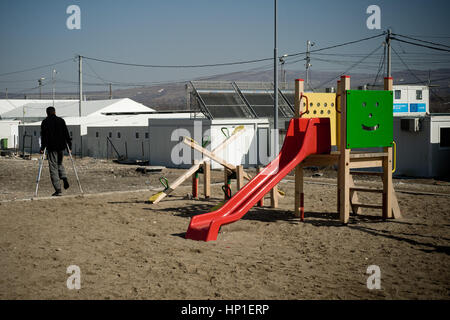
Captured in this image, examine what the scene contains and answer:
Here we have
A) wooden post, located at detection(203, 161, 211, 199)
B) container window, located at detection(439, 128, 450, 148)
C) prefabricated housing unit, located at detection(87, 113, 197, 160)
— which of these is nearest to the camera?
wooden post, located at detection(203, 161, 211, 199)

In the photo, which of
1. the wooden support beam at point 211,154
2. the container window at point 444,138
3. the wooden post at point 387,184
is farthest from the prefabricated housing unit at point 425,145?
the wooden post at point 387,184

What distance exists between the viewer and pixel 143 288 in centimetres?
559

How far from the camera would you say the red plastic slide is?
27.3 feet

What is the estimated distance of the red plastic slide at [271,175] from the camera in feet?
27.3

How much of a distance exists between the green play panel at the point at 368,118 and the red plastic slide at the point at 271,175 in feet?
1.88

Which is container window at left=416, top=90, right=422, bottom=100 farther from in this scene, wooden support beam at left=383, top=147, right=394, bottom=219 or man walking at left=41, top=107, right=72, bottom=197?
man walking at left=41, top=107, right=72, bottom=197

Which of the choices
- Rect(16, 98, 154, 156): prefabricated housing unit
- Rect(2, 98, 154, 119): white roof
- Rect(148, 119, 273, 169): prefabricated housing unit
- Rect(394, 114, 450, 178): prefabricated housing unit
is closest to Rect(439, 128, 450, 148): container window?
Rect(394, 114, 450, 178): prefabricated housing unit

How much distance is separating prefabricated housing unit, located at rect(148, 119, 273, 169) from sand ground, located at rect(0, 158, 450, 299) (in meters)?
13.1

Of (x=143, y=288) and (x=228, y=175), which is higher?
(x=228, y=175)

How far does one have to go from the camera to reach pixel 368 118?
9.65m

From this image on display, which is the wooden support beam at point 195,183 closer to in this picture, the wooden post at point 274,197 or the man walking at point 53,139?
the wooden post at point 274,197

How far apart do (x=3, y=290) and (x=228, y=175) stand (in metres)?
7.71

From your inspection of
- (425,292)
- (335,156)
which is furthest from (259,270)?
(335,156)

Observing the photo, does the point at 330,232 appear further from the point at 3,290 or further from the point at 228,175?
the point at 3,290
